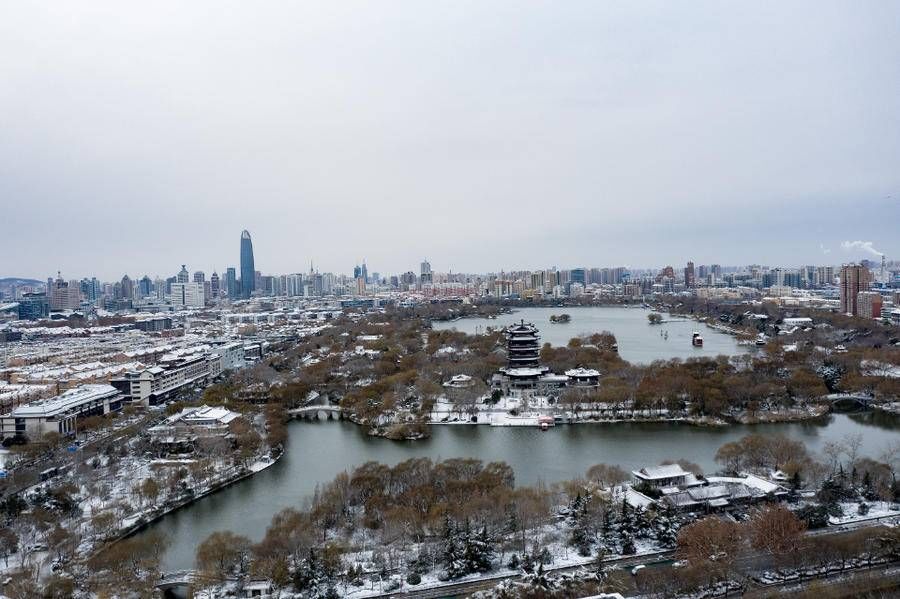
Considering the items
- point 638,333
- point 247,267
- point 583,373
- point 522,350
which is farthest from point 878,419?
point 247,267

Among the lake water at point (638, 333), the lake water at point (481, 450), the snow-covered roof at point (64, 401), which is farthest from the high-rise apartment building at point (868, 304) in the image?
the snow-covered roof at point (64, 401)

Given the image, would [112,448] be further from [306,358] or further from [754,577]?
[306,358]

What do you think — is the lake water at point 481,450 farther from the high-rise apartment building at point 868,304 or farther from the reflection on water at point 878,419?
the high-rise apartment building at point 868,304

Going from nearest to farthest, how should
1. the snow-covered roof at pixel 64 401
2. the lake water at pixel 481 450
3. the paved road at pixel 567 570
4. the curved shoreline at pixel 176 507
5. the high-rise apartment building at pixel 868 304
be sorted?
the paved road at pixel 567 570 < the curved shoreline at pixel 176 507 < the lake water at pixel 481 450 < the snow-covered roof at pixel 64 401 < the high-rise apartment building at pixel 868 304

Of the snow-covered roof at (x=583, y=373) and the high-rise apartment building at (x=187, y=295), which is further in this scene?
the high-rise apartment building at (x=187, y=295)

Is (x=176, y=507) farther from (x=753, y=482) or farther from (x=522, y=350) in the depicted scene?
(x=522, y=350)
